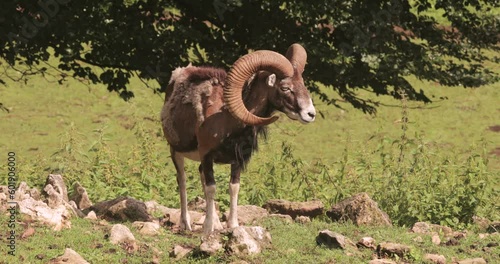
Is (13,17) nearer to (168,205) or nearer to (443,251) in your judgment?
(168,205)

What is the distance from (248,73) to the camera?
11.5m

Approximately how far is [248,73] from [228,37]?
7.41 m

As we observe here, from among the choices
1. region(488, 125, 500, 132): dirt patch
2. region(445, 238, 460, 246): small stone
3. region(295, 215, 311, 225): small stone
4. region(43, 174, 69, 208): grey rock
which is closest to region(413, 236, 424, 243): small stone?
region(445, 238, 460, 246): small stone

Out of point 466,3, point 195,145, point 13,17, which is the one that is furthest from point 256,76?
point 466,3

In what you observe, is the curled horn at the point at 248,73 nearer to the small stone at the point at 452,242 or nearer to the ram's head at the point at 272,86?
the ram's head at the point at 272,86

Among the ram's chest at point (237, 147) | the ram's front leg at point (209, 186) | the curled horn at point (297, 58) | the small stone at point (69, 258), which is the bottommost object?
the small stone at point (69, 258)

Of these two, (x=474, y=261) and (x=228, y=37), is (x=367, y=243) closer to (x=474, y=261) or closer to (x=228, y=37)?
(x=474, y=261)

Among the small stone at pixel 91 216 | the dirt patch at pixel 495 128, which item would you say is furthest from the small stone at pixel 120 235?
the dirt patch at pixel 495 128

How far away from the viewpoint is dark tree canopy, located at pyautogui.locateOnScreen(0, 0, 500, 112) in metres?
17.4

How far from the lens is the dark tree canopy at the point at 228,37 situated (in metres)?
17.4

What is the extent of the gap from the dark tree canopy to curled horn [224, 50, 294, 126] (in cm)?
556

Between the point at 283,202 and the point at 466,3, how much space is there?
7.57 meters

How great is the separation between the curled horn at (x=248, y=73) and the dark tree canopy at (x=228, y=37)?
5558 mm

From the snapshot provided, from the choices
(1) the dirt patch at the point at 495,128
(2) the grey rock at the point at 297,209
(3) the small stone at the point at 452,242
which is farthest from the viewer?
(1) the dirt patch at the point at 495,128
